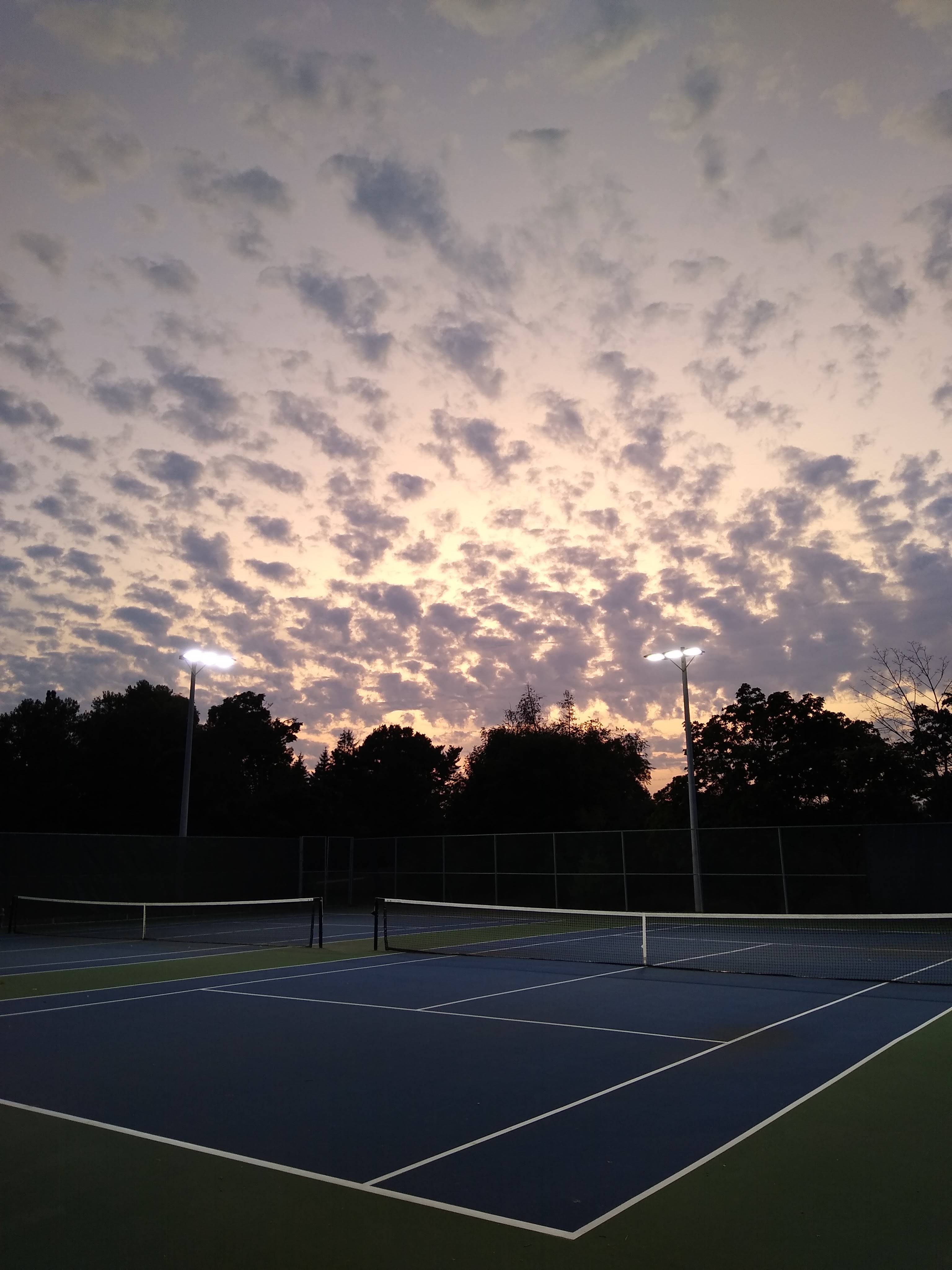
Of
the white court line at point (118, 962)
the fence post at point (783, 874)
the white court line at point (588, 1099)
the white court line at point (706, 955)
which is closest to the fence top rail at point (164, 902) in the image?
the white court line at point (118, 962)

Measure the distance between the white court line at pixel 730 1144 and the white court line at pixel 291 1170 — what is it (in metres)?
0.26

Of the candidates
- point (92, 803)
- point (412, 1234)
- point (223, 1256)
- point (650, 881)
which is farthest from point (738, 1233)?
point (92, 803)

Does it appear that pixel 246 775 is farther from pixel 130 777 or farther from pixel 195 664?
pixel 195 664

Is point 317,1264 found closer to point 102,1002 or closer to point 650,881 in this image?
point 102,1002

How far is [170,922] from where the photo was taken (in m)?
27.7

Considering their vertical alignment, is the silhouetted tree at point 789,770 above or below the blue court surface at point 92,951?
above

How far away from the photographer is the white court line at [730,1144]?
4895 millimetres

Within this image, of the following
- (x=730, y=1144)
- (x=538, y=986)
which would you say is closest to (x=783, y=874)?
(x=538, y=986)

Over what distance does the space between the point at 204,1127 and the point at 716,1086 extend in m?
3.92

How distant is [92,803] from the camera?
45.4m

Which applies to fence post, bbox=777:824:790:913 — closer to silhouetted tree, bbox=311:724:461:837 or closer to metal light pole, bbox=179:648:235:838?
metal light pole, bbox=179:648:235:838

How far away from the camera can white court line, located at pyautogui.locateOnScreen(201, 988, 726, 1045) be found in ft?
32.3

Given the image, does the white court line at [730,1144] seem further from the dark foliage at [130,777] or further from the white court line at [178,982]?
the dark foliage at [130,777]

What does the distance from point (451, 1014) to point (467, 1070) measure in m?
2.97
